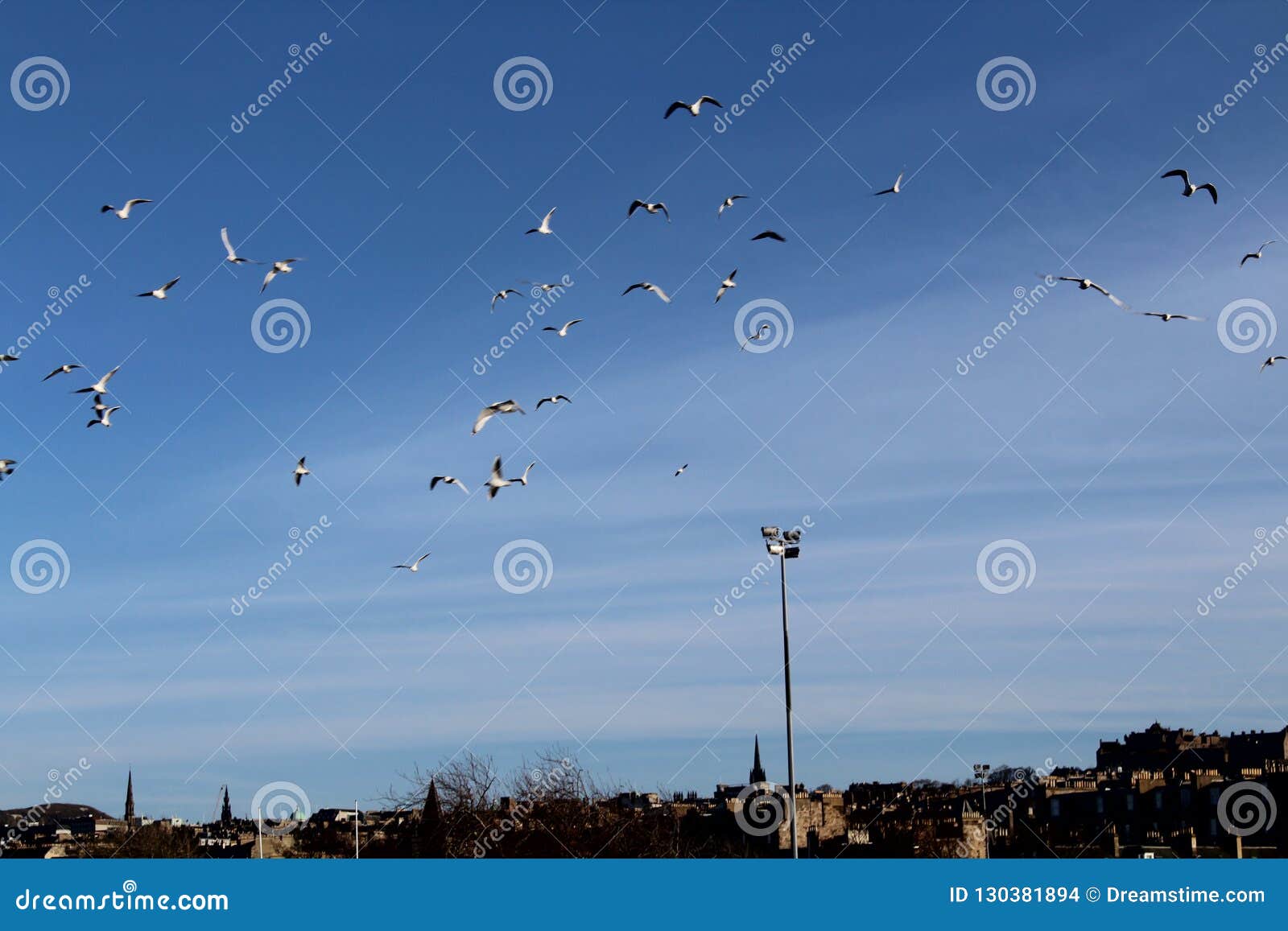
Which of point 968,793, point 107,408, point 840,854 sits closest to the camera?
point 107,408

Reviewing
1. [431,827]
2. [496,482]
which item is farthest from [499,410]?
[431,827]

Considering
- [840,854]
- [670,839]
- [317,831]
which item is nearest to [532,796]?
[670,839]

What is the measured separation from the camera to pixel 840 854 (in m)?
76.8

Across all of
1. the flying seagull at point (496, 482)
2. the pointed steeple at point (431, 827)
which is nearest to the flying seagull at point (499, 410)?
the flying seagull at point (496, 482)

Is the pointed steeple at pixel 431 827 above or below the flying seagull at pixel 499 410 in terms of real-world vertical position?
below

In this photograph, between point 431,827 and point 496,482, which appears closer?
point 496,482

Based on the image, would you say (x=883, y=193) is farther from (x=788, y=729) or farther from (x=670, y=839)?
(x=670, y=839)

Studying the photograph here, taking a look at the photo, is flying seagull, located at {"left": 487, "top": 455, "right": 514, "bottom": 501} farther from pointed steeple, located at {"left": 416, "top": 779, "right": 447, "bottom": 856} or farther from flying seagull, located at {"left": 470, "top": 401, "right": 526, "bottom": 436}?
pointed steeple, located at {"left": 416, "top": 779, "right": 447, "bottom": 856}

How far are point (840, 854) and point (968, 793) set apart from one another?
3567cm

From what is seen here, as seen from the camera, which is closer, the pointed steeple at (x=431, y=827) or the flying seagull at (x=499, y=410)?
the flying seagull at (x=499, y=410)

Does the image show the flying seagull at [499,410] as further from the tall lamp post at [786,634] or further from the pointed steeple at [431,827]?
the pointed steeple at [431,827]

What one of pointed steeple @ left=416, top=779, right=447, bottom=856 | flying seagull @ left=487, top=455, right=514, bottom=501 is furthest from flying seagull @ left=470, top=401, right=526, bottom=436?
pointed steeple @ left=416, top=779, right=447, bottom=856

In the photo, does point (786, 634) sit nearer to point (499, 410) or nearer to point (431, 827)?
point (499, 410)

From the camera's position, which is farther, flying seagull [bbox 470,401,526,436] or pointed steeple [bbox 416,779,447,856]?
pointed steeple [bbox 416,779,447,856]
